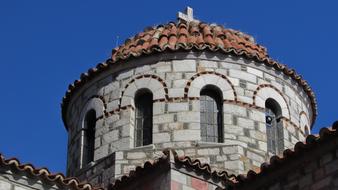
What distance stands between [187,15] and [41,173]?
6319 mm

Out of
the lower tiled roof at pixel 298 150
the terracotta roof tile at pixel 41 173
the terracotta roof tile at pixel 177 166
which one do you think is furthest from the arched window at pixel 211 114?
the terracotta roof tile at pixel 41 173

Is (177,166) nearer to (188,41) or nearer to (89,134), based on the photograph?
(89,134)

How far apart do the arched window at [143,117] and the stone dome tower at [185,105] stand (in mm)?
17

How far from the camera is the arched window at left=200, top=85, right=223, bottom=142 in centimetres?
1427

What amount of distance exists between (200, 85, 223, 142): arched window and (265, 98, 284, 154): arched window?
2.90 ft

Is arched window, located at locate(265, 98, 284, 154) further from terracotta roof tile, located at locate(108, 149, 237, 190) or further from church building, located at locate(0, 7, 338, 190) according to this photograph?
terracotta roof tile, located at locate(108, 149, 237, 190)

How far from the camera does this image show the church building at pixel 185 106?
13977mm

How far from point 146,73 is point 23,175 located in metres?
4.22

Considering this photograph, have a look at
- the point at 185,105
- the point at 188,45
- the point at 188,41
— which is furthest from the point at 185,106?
the point at 188,41

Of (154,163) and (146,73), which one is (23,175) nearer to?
(154,163)

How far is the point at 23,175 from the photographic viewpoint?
11.2 meters

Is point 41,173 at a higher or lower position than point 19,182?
higher

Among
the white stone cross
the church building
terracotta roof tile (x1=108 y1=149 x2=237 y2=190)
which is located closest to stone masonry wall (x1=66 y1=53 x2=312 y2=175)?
the church building

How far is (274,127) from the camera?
14.9 m
